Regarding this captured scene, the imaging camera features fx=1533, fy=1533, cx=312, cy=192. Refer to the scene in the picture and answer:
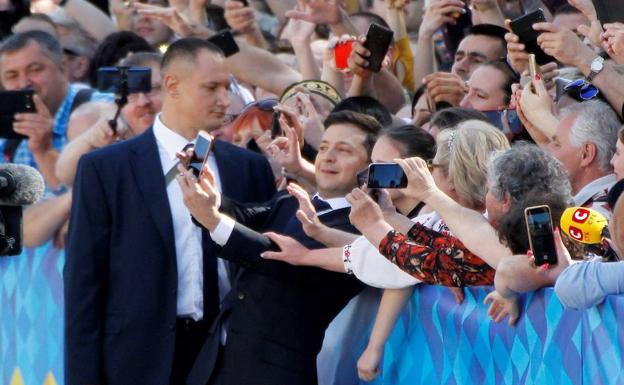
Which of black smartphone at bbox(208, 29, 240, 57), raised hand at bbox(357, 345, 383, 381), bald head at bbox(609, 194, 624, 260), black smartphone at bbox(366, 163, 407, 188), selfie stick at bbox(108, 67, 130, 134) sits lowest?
raised hand at bbox(357, 345, 383, 381)

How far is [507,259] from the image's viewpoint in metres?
4.93

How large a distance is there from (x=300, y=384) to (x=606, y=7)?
2.02 meters

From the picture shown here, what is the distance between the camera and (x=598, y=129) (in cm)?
607

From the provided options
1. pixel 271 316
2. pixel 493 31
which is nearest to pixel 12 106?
pixel 493 31

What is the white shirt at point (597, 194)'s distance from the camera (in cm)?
563

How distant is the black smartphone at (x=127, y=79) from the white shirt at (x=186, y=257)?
103cm

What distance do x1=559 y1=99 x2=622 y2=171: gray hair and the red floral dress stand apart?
2.47 feet

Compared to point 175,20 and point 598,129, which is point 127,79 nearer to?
point 175,20

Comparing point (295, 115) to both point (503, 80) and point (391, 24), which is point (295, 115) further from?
point (391, 24)

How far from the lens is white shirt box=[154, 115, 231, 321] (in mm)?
6773

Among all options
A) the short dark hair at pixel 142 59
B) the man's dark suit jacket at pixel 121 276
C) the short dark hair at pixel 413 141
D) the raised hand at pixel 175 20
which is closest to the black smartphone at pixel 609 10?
the short dark hair at pixel 413 141

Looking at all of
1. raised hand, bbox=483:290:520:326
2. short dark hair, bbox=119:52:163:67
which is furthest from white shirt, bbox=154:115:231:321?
short dark hair, bbox=119:52:163:67

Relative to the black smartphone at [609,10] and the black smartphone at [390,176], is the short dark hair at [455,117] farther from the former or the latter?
the black smartphone at [390,176]

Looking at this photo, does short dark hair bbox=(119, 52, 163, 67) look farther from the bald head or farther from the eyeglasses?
the bald head
